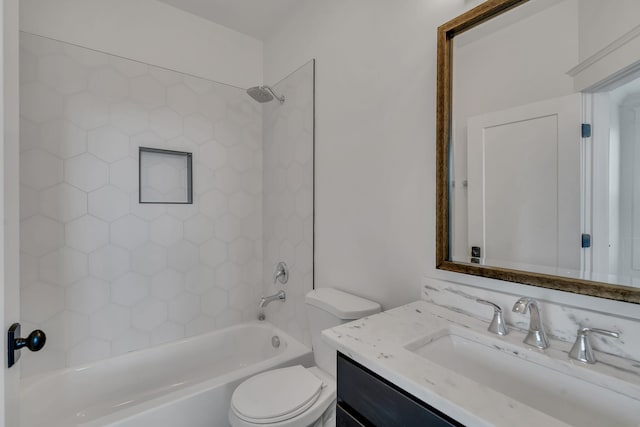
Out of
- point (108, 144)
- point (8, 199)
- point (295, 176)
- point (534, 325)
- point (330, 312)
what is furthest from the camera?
point (295, 176)

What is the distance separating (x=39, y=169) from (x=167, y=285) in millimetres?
931

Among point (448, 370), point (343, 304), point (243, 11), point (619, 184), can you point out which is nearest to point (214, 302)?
point (343, 304)

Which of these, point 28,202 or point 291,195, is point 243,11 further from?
point 28,202

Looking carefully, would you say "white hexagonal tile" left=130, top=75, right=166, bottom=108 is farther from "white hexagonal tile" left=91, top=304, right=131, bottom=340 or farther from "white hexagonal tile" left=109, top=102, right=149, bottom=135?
"white hexagonal tile" left=91, top=304, right=131, bottom=340

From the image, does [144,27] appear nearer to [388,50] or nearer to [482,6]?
[388,50]

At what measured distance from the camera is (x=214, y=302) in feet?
6.95

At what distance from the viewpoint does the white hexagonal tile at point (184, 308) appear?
1.96 m

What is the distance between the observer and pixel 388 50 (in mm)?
1366

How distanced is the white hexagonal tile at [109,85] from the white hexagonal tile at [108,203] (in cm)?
54

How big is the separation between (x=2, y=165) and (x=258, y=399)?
43.9 inches

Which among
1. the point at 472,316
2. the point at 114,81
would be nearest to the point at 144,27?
the point at 114,81

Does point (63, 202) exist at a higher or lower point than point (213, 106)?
lower

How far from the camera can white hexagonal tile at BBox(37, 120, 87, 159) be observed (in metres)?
1.58

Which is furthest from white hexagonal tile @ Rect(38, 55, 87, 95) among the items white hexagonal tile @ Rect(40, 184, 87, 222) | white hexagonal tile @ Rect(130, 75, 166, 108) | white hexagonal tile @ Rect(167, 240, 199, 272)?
white hexagonal tile @ Rect(167, 240, 199, 272)
